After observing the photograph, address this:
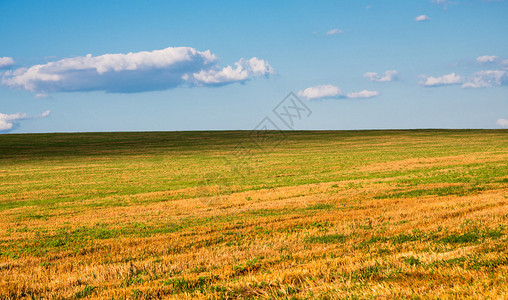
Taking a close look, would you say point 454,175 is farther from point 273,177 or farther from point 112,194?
point 112,194

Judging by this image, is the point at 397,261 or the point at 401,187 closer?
the point at 397,261

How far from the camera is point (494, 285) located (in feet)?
19.0

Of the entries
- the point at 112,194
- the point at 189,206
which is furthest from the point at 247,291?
the point at 112,194

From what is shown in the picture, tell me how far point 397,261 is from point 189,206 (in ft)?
45.4

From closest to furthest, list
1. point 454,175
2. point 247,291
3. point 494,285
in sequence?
point 494,285
point 247,291
point 454,175

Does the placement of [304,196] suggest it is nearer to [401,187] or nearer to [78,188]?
[401,187]

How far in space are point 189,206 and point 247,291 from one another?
1396cm

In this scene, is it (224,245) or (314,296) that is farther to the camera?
(224,245)

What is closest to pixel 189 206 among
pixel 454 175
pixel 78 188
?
pixel 78 188

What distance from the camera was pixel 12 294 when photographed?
7.63 m

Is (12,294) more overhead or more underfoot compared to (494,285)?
more underfoot

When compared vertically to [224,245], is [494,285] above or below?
above

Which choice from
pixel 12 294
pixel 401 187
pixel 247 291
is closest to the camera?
pixel 247 291

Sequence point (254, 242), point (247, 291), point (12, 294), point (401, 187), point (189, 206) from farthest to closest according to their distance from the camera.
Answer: point (401, 187), point (189, 206), point (254, 242), point (12, 294), point (247, 291)
